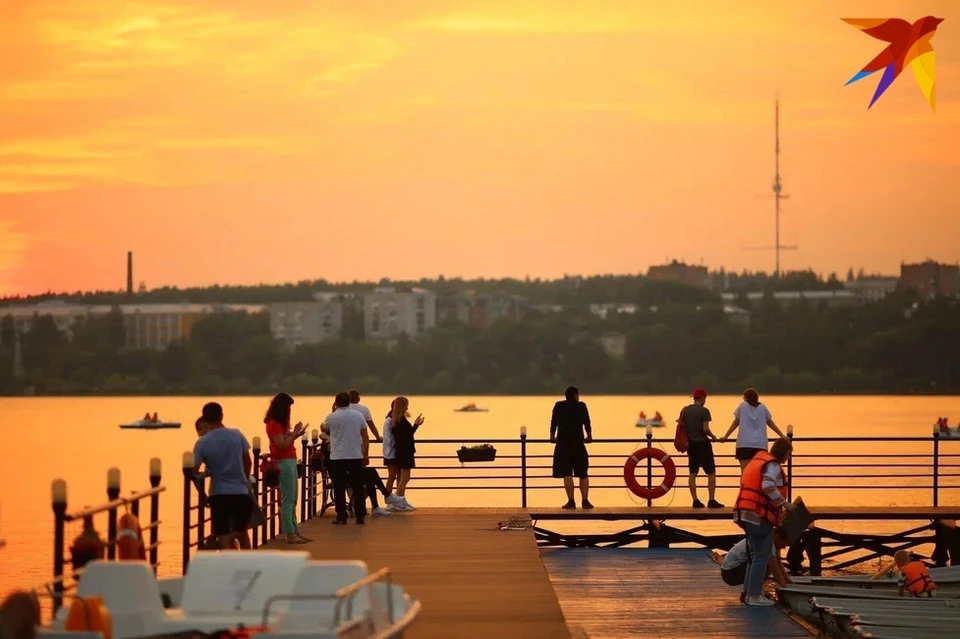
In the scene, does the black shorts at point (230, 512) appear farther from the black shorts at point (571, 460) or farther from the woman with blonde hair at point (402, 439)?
the black shorts at point (571, 460)

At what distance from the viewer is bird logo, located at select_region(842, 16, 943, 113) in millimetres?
17484

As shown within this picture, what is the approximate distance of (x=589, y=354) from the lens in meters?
176

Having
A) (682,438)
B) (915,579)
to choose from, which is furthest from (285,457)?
(915,579)

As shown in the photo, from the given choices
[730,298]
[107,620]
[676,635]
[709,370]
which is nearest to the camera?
[107,620]

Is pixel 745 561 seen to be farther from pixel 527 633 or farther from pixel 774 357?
pixel 774 357

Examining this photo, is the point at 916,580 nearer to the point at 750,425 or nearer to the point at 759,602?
the point at 759,602

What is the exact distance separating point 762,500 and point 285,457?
18.2ft

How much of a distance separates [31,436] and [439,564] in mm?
132410

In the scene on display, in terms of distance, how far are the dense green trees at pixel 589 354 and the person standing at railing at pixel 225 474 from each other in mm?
153240

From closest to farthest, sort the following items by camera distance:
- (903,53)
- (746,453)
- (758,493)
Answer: (758,493) → (903,53) → (746,453)

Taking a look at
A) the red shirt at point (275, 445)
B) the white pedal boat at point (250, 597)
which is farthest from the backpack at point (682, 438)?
the white pedal boat at point (250, 597)

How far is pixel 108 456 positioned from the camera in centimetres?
10350

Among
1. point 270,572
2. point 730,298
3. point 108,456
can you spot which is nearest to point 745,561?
point 270,572

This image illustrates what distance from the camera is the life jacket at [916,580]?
18.6 metres
